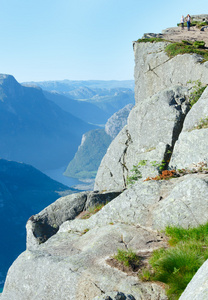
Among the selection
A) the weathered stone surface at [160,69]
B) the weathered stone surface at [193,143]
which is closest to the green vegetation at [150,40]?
the weathered stone surface at [160,69]

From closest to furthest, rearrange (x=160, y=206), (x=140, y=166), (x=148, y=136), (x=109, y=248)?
(x=109, y=248)
(x=160, y=206)
(x=140, y=166)
(x=148, y=136)

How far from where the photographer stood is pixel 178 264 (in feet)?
26.1

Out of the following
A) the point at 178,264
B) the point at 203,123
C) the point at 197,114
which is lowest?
the point at 178,264

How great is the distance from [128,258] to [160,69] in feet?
102

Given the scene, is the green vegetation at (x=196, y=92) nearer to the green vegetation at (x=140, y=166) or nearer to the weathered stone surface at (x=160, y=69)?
the weathered stone surface at (x=160, y=69)

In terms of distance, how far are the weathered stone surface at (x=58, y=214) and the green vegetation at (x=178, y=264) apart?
1302 centimetres

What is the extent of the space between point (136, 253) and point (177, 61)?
92.7 feet

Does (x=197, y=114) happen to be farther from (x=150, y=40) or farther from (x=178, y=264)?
(x=150, y=40)

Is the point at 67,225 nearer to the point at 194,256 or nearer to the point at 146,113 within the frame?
the point at 194,256

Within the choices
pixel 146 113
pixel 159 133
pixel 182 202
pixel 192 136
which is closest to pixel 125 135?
pixel 146 113

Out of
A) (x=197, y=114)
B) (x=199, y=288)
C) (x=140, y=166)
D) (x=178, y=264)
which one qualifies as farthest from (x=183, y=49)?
(x=199, y=288)

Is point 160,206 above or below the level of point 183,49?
below

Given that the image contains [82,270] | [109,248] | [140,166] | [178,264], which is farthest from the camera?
[140,166]

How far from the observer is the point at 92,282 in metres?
8.67
